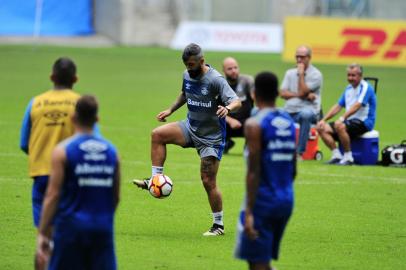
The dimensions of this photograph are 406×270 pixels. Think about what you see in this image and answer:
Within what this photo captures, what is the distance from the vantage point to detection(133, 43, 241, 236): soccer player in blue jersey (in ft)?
44.0

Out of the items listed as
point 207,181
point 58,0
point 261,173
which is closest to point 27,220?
point 207,181

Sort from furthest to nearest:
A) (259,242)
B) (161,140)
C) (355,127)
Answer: (355,127) < (161,140) < (259,242)

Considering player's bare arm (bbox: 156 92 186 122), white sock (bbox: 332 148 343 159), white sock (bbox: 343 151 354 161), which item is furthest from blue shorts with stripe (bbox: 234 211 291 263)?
white sock (bbox: 332 148 343 159)

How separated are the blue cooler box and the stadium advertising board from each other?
2949 centimetres

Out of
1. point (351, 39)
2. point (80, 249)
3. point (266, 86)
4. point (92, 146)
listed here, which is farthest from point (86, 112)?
point (351, 39)

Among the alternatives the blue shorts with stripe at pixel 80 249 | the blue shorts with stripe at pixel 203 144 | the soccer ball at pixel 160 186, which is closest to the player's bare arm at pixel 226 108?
the blue shorts with stripe at pixel 203 144

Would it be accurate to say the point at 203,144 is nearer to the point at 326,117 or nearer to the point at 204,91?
the point at 204,91

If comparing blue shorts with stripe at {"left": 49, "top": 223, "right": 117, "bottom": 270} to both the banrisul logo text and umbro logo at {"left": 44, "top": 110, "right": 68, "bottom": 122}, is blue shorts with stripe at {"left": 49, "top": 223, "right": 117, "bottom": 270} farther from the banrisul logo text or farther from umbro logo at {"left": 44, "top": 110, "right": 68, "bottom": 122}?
the banrisul logo text

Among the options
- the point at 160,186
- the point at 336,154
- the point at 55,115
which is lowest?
the point at 160,186

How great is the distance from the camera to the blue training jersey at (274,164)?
9094 millimetres

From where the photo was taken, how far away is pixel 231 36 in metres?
51.5

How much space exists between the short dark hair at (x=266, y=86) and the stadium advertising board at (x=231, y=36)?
40837 mm

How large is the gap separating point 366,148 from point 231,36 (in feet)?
102

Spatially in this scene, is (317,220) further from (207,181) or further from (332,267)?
(332,267)
